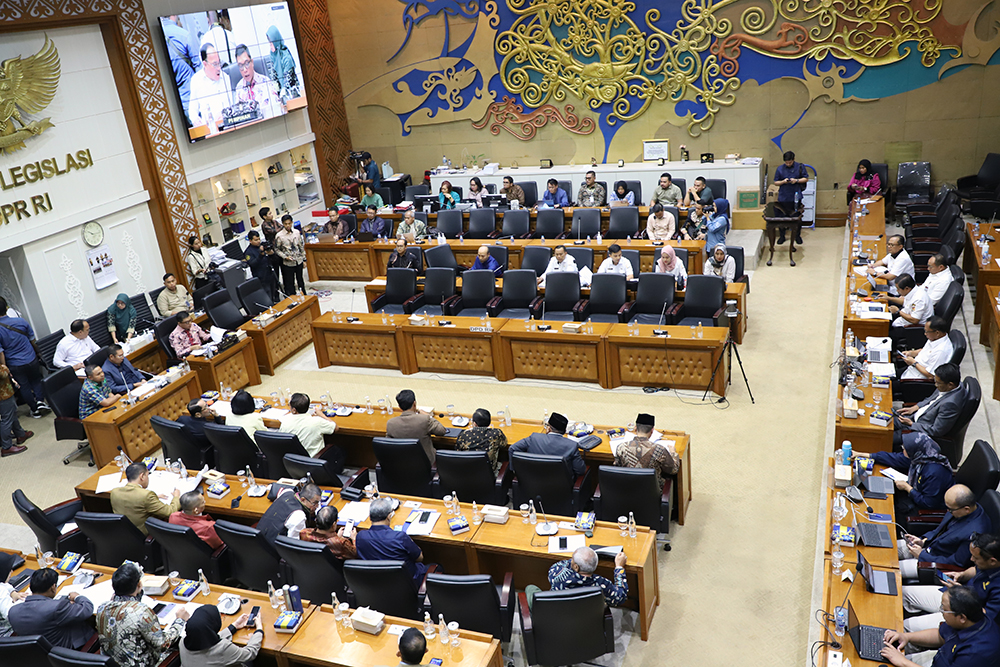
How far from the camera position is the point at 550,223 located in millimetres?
13109

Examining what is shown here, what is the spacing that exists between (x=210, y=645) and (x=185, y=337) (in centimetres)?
603

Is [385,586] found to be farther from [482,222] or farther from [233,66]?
[233,66]

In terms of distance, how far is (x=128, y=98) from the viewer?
12.2m

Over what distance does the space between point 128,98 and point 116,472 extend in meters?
7.18

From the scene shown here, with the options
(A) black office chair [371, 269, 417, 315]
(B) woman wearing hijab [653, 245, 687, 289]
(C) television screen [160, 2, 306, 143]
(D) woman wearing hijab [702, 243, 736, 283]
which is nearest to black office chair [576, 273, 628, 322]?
(B) woman wearing hijab [653, 245, 687, 289]

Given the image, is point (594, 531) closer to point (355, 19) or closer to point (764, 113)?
point (764, 113)

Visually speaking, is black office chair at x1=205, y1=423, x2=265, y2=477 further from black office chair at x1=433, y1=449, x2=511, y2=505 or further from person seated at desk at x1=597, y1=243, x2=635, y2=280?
person seated at desk at x1=597, y1=243, x2=635, y2=280

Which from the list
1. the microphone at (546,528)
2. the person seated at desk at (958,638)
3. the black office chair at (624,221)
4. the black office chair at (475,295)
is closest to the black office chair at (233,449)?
the microphone at (546,528)

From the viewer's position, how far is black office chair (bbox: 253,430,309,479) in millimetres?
7148

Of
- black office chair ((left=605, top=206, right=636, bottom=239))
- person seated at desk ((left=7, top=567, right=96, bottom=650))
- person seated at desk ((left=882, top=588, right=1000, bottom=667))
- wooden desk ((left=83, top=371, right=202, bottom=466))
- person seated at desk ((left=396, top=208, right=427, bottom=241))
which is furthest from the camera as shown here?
person seated at desk ((left=396, top=208, right=427, bottom=241))

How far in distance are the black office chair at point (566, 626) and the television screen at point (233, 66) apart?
11.3m

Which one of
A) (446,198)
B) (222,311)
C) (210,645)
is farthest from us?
(446,198)

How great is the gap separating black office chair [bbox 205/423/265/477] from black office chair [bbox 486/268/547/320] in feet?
13.2

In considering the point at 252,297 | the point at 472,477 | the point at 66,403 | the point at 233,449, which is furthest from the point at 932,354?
the point at 66,403
